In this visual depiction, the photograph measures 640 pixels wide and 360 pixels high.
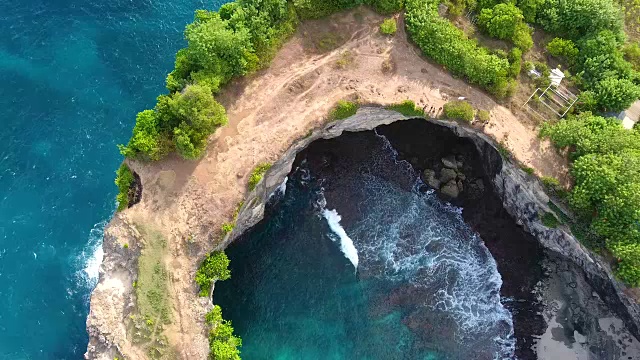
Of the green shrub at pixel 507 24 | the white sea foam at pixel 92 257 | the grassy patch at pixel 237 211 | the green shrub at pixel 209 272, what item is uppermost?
the green shrub at pixel 507 24

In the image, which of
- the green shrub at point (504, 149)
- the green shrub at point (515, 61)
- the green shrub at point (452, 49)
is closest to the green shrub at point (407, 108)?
the green shrub at point (452, 49)

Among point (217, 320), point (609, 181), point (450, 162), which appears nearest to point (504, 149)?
point (450, 162)

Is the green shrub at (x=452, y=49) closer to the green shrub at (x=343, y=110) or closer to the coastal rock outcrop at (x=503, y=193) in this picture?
the coastal rock outcrop at (x=503, y=193)

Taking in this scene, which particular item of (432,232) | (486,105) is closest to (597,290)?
(432,232)

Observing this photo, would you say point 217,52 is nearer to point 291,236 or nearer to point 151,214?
point 151,214

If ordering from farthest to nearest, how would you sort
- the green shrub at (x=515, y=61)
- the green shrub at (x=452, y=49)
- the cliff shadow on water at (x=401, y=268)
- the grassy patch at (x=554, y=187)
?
the green shrub at (x=515, y=61)
the cliff shadow on water at (x=401, y=268)
the green shrub at (x=452, y=49)
the grassy patch at (x=554, y=187)

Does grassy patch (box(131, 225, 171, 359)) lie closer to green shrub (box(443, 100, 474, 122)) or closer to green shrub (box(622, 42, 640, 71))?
green shrub (box(443, 100, 474, 122))

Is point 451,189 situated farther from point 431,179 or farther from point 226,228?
point 226,228
